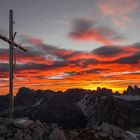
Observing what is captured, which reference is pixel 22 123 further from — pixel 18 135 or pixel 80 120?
pixel 80 120

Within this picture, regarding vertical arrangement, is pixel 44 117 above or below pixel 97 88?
below

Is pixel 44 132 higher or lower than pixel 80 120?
higher

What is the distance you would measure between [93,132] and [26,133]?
7.29 m

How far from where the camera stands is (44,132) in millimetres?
23844

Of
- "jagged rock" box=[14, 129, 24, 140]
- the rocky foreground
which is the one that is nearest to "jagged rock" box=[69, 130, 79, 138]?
the rocky foreground

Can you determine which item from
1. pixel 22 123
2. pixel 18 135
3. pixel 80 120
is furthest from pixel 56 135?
pixel 80 120

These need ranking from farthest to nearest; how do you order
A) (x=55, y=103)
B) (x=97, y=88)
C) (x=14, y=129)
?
(x=97, y=88) < (x=55, y=103) < (x=14, y=129)

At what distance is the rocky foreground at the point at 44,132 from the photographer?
22.3 metres

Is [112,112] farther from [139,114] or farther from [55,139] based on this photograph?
[55,139]

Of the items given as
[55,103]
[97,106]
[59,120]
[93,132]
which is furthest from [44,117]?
[93,132]

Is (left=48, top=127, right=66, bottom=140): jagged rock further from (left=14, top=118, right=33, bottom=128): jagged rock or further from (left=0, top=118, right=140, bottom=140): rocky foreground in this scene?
(left=14, top=118, right=33, bottom=128): jagged rock

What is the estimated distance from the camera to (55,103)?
175625mm

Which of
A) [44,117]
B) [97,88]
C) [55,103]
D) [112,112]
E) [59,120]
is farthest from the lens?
[97,88]

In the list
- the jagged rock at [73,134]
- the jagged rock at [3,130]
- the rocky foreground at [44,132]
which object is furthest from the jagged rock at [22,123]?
the jagged rock at [73,134]
